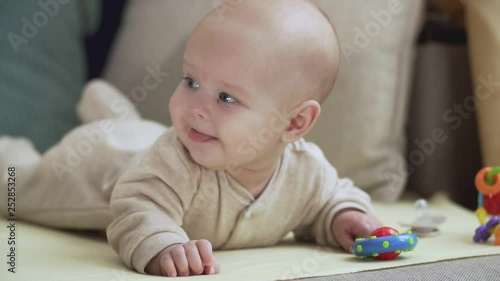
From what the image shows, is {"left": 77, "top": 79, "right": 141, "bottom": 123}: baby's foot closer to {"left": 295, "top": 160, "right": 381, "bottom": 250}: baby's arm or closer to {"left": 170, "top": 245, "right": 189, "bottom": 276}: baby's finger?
{"left": 295, "top": 160, "right": 381, "bottom": 250}: baby's arm

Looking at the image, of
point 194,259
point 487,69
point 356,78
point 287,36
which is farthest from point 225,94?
point 487,69

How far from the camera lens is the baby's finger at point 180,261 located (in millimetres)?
816

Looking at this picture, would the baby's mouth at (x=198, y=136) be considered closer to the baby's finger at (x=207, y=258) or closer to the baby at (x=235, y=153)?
the baby at (x=235, y=153)

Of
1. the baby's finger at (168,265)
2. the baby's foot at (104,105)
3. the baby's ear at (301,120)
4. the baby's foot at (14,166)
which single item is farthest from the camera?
the baby's foot at (104,105)

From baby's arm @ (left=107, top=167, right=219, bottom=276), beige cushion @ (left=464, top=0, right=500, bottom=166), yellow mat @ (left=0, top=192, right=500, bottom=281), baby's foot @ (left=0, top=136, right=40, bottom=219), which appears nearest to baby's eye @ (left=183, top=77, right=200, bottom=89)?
baby's arm @ (left=107, top=167, right=219, bottom=276)

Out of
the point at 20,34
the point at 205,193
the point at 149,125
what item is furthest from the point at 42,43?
the point at 205,193

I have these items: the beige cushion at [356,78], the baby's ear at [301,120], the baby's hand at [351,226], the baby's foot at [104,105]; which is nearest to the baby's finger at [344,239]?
the baby's hand at [351,226]

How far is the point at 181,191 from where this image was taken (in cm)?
94

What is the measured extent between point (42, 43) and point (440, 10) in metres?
0.96

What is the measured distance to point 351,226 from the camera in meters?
1.02

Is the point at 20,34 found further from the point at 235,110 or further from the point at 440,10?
the point at 440,10

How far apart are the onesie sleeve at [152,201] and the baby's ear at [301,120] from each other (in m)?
0.13

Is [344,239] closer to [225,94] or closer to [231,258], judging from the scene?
[231,258]

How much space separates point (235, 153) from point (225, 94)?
0.08 m
